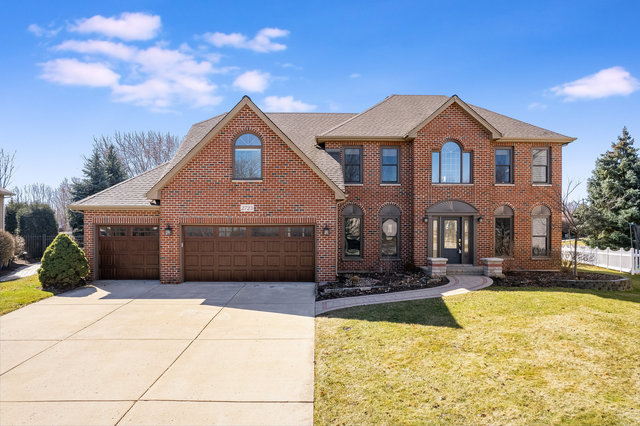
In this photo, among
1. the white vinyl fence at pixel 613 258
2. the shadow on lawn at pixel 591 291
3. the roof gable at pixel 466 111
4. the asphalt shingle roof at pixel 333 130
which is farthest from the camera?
the white vinyl fence at pixel 613 258

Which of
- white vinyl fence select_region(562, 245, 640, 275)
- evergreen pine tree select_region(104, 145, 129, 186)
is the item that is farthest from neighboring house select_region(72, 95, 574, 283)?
evergreen pine tree select_region(104, 145, 129, 186)

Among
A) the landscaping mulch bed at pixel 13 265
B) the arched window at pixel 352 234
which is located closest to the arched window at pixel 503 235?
the arched window at pixel 352 234

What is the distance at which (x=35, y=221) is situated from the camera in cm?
2439

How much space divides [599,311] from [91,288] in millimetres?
15452

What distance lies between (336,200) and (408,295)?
428 centimetres

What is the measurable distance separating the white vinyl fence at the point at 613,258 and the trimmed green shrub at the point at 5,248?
29.8 m

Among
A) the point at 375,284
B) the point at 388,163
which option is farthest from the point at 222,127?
the point at 375,284

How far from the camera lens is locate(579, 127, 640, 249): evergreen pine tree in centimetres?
2356

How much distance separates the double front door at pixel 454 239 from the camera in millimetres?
14961

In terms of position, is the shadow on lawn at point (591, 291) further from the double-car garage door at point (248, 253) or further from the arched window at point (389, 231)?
the double-car garage door at point (248, 253)

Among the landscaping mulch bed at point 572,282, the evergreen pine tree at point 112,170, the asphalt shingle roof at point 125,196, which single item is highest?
the evergreen pine tree at point 112,170

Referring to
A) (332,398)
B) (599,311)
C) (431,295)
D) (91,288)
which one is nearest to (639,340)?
(599,311)

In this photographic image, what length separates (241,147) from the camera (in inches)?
499

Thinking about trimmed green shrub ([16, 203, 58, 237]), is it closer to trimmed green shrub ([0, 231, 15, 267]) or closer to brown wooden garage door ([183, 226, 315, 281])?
trimmed green shrub ([0, 231, 15, 267])
